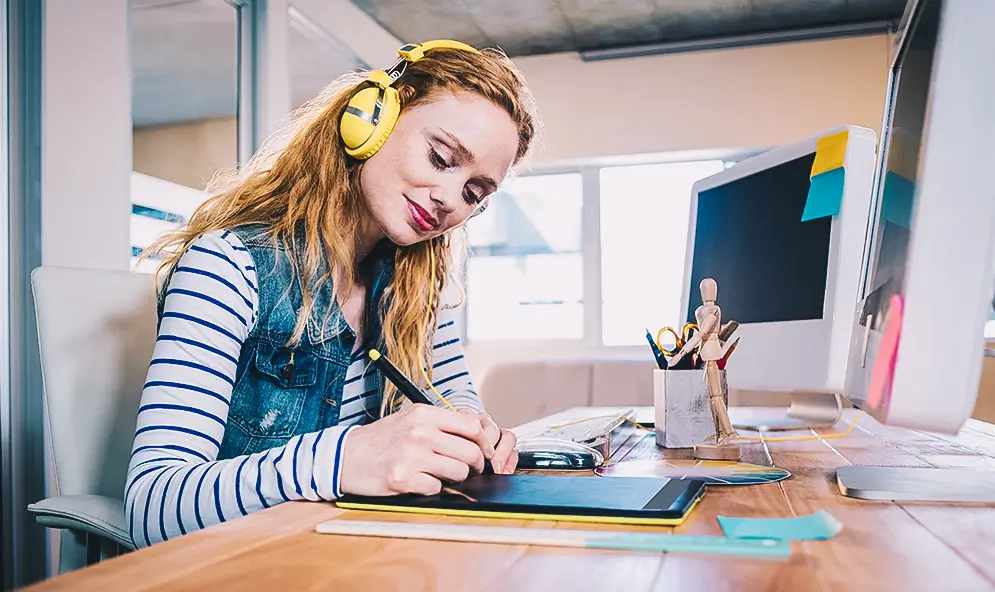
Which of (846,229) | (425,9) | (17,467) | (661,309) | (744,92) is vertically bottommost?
(17,467)

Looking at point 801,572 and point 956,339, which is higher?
point 956,339

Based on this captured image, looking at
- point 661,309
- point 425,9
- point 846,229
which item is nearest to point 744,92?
point 661,309

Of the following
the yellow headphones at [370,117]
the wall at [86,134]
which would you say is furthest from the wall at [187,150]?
the yellow headphones at [370,117]

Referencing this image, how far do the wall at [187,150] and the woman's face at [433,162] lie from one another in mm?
1791

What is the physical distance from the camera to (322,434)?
0.67 meters

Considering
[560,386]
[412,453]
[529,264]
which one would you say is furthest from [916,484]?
[529,264]

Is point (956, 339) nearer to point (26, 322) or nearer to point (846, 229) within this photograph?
point (846, 229)

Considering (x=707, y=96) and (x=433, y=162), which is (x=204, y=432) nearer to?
(x=433, y=162)

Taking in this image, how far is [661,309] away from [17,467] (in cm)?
344

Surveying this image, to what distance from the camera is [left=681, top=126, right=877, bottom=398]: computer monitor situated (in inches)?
45.5

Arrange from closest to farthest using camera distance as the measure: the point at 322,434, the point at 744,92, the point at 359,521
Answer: the point at 359,521 → the point at 322,434 → the point at 744,92

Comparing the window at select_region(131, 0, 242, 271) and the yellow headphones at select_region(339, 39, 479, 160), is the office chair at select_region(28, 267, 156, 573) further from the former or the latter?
the window at select_region(131, 0, 242, 271)

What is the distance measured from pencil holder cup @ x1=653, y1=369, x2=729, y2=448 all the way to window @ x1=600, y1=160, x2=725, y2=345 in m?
3.69

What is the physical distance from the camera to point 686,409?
3.25ft
